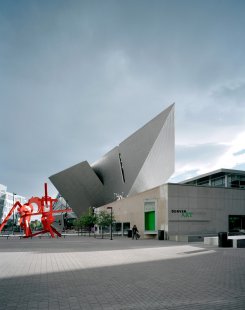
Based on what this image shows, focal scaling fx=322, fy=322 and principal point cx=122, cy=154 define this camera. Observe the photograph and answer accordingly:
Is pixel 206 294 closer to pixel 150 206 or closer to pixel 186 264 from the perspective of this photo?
pixel 186 264

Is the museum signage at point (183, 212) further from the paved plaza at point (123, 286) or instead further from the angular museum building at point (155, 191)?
the paved plaza at point (123, 286)

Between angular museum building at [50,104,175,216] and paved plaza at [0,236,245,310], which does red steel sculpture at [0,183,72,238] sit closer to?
angular museum building at [50,104,175,216]

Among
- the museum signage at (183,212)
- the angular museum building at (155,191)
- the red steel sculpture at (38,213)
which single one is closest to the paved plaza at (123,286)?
the angular museum building at (155,191)

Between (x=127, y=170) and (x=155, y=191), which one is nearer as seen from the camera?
(x=155, y=191)

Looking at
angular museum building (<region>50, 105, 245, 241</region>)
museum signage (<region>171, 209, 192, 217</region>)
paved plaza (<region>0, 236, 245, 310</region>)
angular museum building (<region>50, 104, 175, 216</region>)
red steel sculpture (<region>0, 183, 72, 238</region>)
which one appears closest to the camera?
paved plaza (<region>0, 236, 245, 310</region>)

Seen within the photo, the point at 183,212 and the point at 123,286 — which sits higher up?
Answer: the point at 183,212

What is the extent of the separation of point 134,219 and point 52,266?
1199 inches

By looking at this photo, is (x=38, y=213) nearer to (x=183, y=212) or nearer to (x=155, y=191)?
(x=155, y=191)

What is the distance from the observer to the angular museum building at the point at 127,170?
56969mm

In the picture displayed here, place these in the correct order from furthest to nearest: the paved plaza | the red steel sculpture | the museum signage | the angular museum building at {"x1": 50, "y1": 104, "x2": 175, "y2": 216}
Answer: the angular museum building at {"x1": 50, "y1": 104, "x2": 175, "y2": 216} → the red steel sculpture → the museum signage → the paved plaza

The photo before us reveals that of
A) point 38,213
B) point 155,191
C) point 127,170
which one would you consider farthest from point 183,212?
point 127,170

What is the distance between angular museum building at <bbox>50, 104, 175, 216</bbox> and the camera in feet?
187

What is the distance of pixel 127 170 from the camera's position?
6391cm

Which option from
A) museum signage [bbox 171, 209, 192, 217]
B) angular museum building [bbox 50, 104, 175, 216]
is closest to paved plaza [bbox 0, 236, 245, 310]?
museum signage [bbox 171, 209, 192, 217]
